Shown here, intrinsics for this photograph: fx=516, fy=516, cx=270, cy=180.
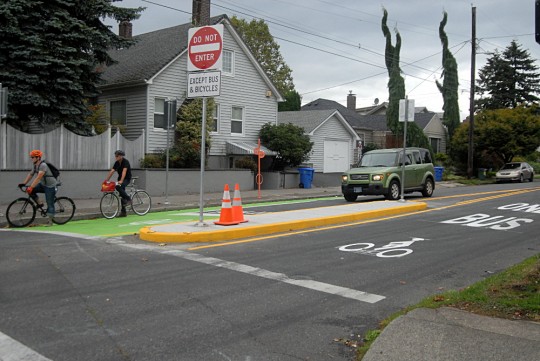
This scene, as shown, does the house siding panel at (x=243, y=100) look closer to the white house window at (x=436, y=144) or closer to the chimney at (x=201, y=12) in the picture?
the chimney at (x=201, y=12)

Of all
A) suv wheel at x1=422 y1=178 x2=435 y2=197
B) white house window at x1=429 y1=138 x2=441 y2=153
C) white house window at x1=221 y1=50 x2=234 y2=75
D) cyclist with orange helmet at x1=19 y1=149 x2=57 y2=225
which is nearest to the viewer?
cyclist with orange helmet at x1=19 y1=149 x2=57 y2=225

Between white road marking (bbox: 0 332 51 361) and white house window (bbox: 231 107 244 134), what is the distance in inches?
887

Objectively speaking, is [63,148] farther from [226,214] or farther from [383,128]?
[383,128]

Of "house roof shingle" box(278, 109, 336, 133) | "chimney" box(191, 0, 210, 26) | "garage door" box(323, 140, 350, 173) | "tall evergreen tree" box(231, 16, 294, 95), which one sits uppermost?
"tall evergreen tree" box(231, 16, 294, 95)

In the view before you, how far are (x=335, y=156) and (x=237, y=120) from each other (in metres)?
8.70

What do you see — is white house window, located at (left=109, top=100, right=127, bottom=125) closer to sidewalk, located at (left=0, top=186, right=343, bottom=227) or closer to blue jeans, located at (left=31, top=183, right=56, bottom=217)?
sidewalk, located at (left=0, top=186, right=343, bottom=227)

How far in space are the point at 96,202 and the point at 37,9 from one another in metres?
6.93

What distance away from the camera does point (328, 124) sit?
3250 centimetres

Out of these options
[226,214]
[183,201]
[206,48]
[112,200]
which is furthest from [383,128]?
[206,48]

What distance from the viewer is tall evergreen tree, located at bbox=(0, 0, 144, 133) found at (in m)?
17.0

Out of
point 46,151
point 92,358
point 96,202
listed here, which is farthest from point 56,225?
point 92,358

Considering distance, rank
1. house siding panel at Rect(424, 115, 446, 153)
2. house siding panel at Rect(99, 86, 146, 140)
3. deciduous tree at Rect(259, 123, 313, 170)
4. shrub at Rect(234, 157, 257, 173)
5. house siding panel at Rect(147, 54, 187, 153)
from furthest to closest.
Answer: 1. house siding panel at Rect(424, 115, 446, 153)
2. deciduous tree at Rect(259, 123, 313, 170)
3. shrub at Rect(234, 157, 257, 173)
4. house siding panel at Rect(99, 86, 146, 140)
5. house siding panel at Rect(147, 54, 187, 153)

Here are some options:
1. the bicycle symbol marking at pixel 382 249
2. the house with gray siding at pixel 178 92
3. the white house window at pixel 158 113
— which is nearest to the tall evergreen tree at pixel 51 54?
the house with gray siding at pixel 178 92

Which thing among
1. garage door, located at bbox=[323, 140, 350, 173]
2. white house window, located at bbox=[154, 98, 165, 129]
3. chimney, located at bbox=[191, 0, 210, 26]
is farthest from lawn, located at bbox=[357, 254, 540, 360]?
garage door, located at bbox=[323, 140, 350, 173]
